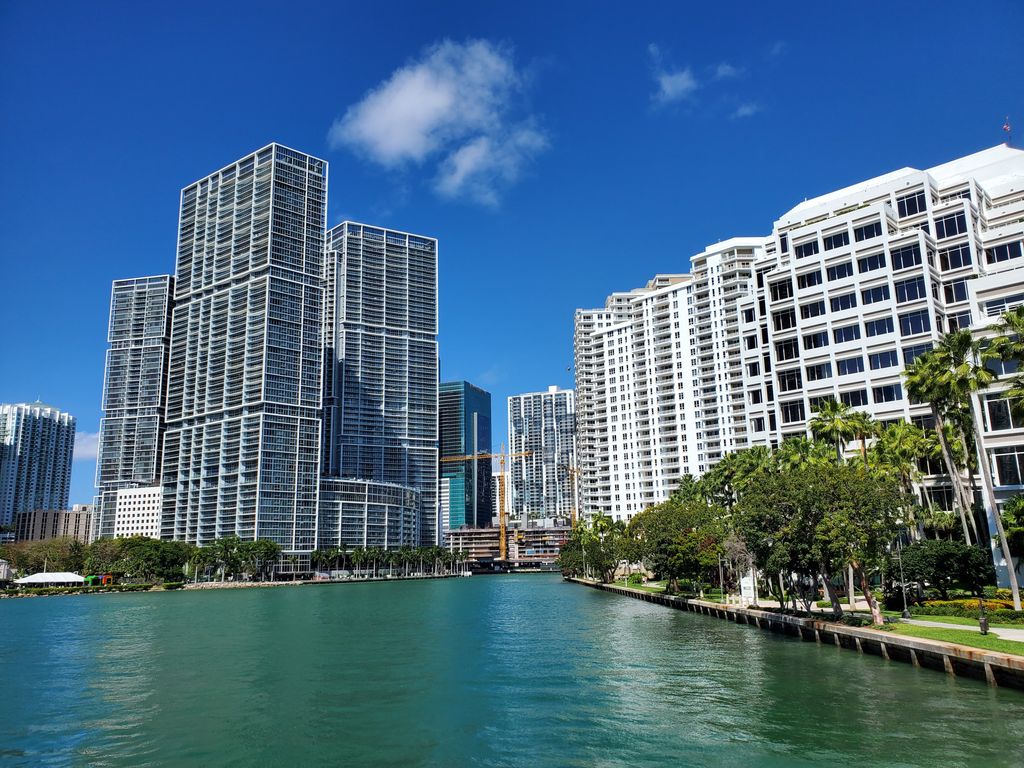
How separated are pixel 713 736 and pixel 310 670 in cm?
2931

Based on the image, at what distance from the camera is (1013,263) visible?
84.2 meters

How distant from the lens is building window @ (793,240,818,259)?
9944 centimetres

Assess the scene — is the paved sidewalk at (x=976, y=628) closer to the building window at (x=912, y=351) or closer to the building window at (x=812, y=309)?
the building window at (x=912, y=351)

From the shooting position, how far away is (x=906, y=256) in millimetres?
90375

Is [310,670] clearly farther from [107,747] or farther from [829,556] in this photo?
[829,556]

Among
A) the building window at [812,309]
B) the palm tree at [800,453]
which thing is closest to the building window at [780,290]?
the building window at [812,309]

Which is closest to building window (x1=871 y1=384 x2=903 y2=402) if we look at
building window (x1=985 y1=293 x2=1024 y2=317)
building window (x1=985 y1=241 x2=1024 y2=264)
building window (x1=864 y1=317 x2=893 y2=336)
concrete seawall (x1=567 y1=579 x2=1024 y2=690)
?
building window (x1=864 y1=317 x2=893 y2=336)

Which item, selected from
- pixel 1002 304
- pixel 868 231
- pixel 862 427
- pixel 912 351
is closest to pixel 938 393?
pixel 1002 304

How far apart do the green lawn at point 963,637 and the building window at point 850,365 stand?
156 ft

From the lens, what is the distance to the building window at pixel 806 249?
99.4 m

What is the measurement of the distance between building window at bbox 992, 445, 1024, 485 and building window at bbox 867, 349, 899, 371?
2745 cm

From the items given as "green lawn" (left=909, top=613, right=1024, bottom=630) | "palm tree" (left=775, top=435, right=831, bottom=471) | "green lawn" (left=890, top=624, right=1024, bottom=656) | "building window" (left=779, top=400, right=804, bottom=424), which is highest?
"building window" (left=779, top=400, right=804, bottom=424)

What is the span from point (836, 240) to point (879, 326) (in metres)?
13.0

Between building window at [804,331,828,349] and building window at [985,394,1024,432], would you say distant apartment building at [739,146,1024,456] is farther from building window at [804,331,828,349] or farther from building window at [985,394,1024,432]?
building window at [985,394,1024,432]
